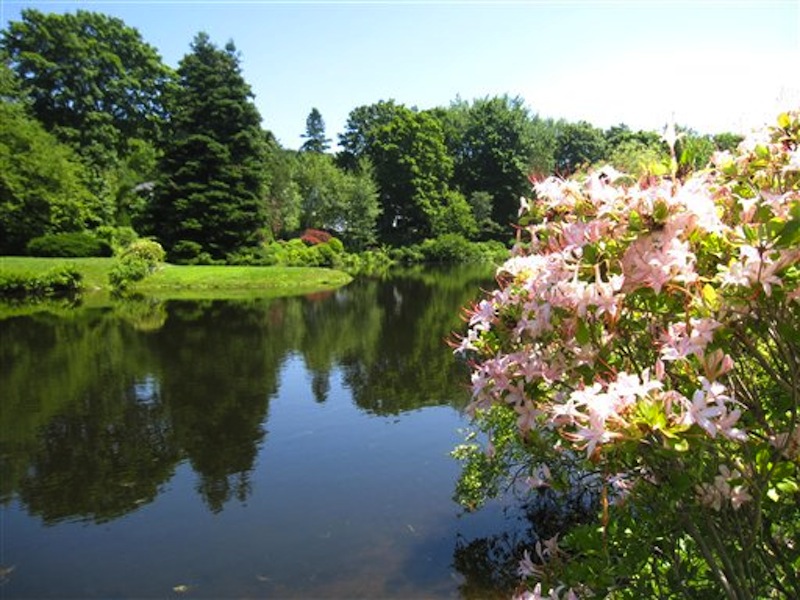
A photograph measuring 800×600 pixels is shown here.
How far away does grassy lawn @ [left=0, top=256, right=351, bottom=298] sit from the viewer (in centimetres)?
2919

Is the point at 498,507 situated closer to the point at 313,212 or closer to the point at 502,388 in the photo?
the point at 502,388

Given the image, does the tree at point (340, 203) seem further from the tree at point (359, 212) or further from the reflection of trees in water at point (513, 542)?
the reflection of trees in water at point (513, 542)

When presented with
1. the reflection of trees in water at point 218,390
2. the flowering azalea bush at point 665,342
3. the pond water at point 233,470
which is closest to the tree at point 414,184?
the reflection of trees in water at point 218,390

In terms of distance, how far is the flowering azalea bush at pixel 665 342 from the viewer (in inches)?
69.1

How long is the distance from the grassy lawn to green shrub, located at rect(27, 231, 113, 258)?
80 centimetres

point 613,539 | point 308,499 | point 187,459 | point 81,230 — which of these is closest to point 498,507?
point 308,499

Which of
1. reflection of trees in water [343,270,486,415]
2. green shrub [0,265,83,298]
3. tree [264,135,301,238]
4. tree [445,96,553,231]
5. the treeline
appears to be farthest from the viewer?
tree [445,96,553,231]

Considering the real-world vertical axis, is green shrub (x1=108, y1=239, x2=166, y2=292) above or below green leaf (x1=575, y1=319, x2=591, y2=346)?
below

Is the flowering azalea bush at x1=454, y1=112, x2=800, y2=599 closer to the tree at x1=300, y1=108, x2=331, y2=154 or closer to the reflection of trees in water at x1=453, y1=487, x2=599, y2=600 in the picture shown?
the reflection of trees in water at x1=453, y1=487, x2=599, y2=600

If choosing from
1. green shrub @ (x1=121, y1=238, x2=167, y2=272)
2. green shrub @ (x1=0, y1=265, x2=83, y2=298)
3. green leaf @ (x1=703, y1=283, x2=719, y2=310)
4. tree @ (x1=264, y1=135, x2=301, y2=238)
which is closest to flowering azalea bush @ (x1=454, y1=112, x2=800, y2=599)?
green leaf @ (x1=703, y1=283, x2=719, y2=310)

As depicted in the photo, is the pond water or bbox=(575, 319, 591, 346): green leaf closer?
bbox=(575, 319, 591, 346): green leaf

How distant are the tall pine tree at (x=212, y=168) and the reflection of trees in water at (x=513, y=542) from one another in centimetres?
3147

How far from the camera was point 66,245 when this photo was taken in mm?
32062

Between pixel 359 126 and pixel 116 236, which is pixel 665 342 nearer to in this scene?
pixel 116 236
